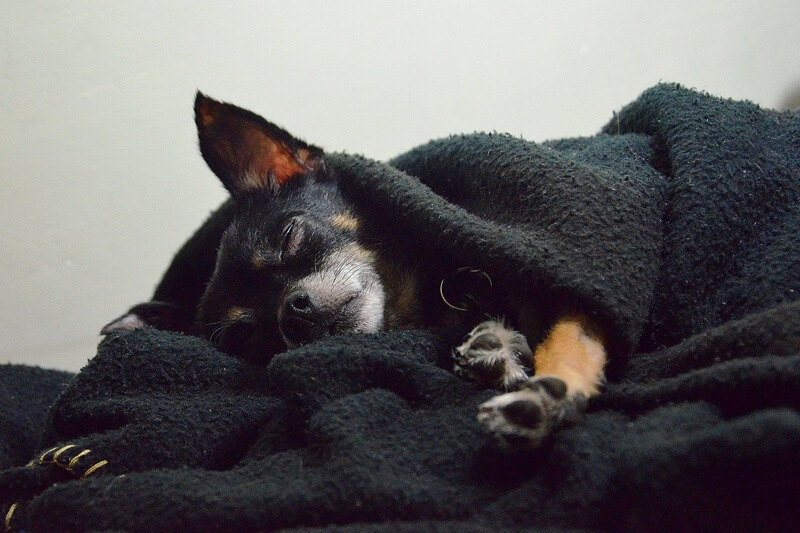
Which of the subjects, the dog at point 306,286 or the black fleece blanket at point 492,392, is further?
the dog at point 306,286

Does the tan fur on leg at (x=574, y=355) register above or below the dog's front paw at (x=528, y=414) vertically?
above

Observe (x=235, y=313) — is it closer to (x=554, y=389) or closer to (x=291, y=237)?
(x=291, y=237)

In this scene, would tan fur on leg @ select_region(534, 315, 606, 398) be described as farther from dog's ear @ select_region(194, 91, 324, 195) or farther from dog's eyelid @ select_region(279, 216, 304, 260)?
dog's ear @ select_region(194, 91, 324, 195)

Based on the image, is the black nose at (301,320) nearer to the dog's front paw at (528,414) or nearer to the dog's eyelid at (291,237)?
the dog's eyelid at (291,237)

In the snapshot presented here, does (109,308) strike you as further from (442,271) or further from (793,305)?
(793,305)

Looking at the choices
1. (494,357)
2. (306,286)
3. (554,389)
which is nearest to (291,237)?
(306,286)

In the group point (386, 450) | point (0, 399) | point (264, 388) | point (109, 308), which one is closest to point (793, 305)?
point (386, 450)

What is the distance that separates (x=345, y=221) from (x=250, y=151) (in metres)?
0.34

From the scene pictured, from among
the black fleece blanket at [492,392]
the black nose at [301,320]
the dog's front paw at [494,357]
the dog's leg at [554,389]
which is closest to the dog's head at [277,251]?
the black nose at [301,320]

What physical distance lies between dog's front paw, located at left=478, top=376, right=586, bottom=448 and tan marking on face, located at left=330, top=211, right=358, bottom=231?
2.61 feet

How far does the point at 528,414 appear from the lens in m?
0.81

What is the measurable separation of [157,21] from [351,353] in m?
1.55

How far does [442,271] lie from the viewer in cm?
146

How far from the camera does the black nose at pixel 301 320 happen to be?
4.32ft
